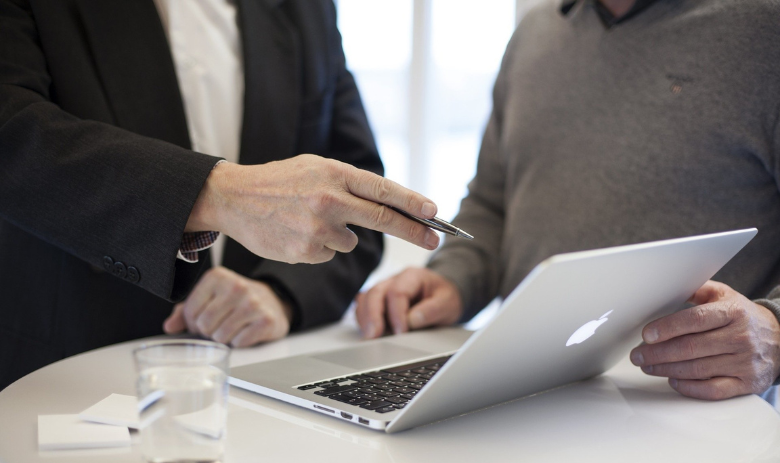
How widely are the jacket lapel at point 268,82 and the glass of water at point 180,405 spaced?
30.6 inches

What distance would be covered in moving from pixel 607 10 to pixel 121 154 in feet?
3.28

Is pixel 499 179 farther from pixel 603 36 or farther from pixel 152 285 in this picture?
pixel 152 285

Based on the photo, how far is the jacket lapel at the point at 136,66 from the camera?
1195 mm

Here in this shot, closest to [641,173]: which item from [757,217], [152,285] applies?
[757,217]

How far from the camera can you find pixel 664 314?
0.86 m

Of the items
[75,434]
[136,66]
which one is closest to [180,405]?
[75,434]

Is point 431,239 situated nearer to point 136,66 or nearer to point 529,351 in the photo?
point 529,351

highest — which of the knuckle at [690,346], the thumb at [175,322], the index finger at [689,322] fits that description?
the index finger at [689,322]

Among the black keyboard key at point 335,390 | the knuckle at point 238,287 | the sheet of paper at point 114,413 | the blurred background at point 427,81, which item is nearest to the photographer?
the sheet of paper at point 114,413

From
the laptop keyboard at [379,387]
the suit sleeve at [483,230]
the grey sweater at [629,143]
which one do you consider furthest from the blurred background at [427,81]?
the laptop keyboard at [379,387]

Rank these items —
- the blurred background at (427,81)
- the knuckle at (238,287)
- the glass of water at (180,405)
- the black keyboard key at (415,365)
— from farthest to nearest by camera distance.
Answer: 1. the blurred background at (427,81)
2. the knuckle at (238,287)
3. the black keyboard key at (415,365)
4. the glass of water at (180,405)

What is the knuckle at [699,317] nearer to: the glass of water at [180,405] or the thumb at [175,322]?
A: the glass of water at [180,405]

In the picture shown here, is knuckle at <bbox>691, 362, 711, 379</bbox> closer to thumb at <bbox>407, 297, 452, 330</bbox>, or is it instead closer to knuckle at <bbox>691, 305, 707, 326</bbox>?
knuckle at <bbox>691, 305, 707, 326</bbox>

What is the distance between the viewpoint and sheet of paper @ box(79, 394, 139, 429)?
→ 660 mm
